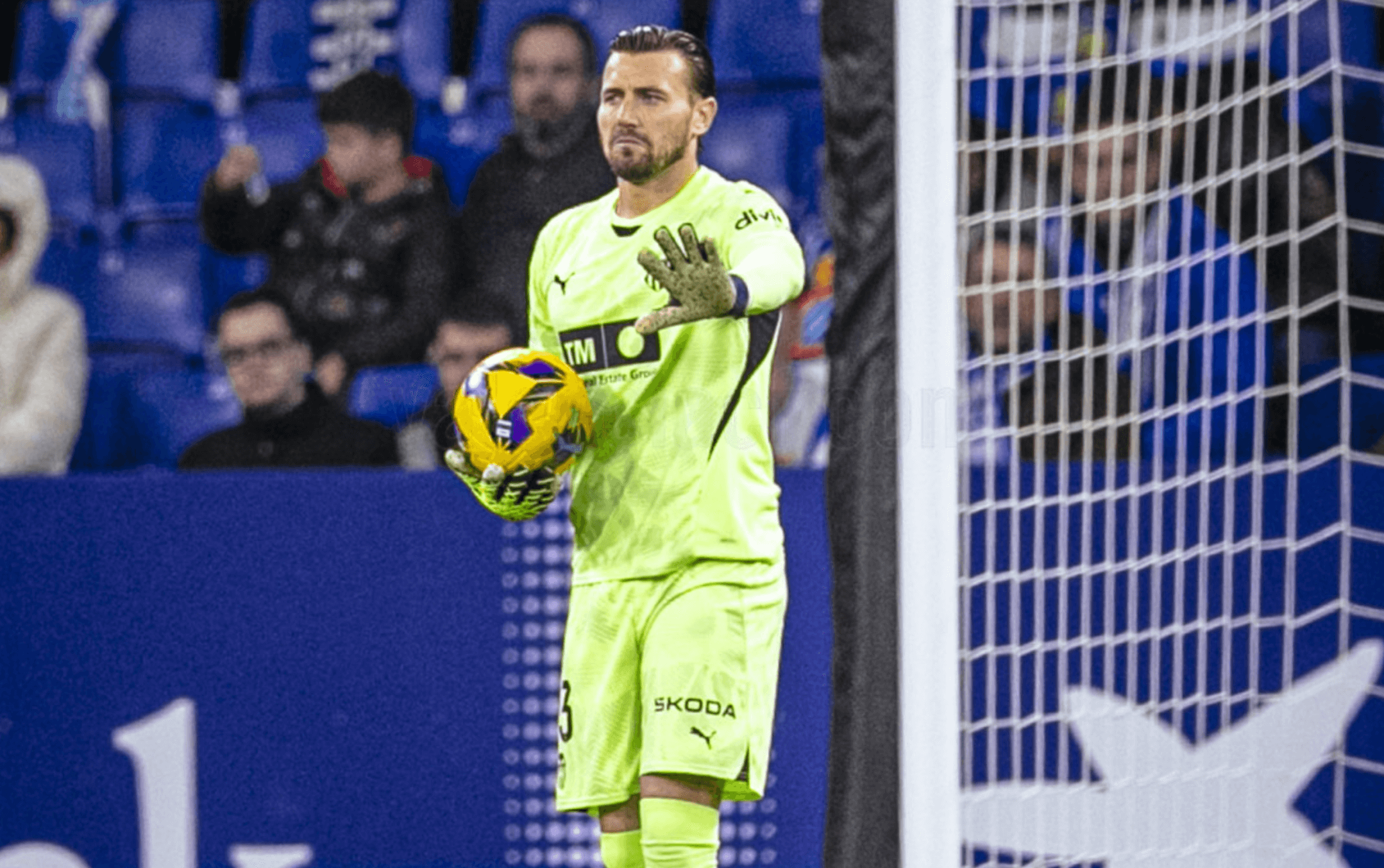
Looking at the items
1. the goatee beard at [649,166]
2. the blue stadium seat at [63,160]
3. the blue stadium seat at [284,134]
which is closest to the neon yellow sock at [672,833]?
the goatee beard at [649,166]

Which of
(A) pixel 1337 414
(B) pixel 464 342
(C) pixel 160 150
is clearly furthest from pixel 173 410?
(A) pixel 1337 414

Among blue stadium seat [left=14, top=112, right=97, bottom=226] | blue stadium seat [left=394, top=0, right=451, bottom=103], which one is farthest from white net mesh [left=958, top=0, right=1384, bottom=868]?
blue stadium seat [left=14, top=112, right=97, bottom=226]

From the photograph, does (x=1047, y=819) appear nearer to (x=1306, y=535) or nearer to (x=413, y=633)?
(x=1306, y=535)

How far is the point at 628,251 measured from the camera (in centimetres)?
317

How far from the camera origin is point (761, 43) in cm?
525

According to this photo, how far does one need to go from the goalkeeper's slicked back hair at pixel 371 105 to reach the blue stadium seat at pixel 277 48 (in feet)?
1.46

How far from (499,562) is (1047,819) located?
1.58m

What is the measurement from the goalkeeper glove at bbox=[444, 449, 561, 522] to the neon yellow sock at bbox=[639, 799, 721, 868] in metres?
0.59

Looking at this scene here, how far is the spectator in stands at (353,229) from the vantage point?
498cm

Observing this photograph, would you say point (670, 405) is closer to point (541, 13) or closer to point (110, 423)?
point (541, 13)

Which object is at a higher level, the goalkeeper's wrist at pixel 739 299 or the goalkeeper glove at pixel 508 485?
the goalkeeper's wrist at pixel 739 299

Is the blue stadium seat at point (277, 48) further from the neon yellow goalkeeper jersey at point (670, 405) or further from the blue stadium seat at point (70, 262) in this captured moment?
the neon yellow goalkeeper jersey at point (670, 405)

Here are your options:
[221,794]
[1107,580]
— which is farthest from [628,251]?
[221,794]

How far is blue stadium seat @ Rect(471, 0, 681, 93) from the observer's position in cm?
517
